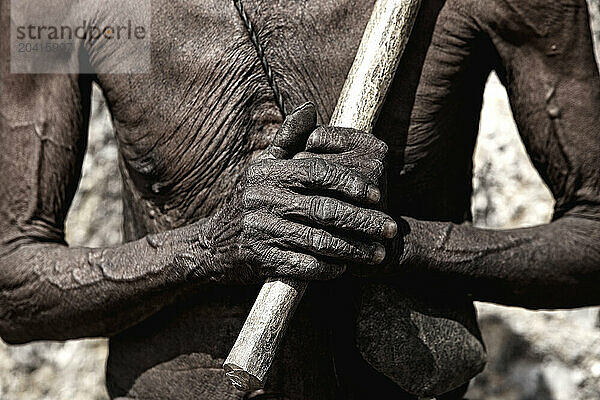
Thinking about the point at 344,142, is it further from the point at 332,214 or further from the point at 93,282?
the point at 93,282

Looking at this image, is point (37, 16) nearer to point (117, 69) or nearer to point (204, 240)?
point (117, 69)

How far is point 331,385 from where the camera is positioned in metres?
1.76

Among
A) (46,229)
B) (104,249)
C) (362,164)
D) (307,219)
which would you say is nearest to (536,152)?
(362,164)

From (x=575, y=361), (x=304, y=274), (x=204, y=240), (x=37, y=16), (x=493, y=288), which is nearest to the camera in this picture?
(x=304, y=274)

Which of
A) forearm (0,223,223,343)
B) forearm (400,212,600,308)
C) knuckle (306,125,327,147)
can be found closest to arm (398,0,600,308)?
forearm (400,212,600,308)

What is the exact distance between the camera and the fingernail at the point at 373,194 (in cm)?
147

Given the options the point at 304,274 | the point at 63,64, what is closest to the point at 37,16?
the point at 63,64

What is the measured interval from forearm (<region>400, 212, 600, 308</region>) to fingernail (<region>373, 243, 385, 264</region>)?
0.44 ft

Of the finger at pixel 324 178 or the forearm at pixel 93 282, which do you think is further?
the forearm at pixel 93 282

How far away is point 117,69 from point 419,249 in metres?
0.61

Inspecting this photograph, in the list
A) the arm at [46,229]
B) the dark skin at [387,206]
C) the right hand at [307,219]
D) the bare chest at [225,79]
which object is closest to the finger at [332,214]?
the right hand at [307,219]

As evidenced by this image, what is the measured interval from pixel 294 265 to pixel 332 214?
3.5 inches

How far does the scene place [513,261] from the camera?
1729 mm

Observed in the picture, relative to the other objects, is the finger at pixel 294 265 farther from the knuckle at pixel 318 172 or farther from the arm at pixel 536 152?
the arm at pixel 536 152
